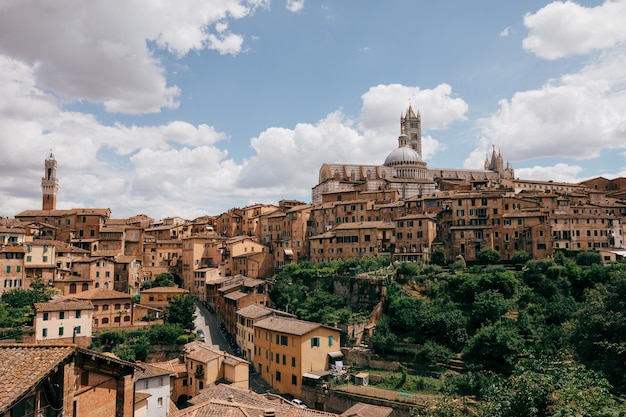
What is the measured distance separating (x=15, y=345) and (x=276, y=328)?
105 ft

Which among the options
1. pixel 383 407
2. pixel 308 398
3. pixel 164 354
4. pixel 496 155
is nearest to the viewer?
pixel 383 407

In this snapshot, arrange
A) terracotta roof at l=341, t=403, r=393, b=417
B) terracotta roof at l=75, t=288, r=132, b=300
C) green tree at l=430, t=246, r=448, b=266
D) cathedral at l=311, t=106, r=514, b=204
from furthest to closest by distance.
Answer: cathedral at l=311, t=106, r=514, b=204
green tree at l=430, t=246, r=448, b=266
terracotta roof at l=75, t=288, r=132, b=300
terracotta roof at l=341, t=403, r=393, b=417

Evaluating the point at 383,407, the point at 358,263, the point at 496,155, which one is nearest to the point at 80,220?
the point at 358,263

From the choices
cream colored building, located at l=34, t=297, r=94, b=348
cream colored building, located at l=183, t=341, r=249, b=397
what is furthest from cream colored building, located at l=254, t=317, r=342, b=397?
cream colored building, located at l=34, t=297, r=94, b=348

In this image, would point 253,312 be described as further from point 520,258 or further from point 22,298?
point 520,258

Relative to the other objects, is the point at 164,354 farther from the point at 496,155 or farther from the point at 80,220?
the point at 496,155

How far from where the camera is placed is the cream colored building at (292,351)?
126 feet

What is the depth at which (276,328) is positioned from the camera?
1590 inches

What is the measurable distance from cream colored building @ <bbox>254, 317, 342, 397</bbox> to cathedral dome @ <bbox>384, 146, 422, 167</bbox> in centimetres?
5786

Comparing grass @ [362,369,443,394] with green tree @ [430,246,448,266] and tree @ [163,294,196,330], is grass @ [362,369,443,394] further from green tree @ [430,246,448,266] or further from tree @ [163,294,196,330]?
tree @ [163,294,196,330]

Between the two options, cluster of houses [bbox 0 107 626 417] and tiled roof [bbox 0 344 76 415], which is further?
cluster of houses [bbox 0 107 626 417]

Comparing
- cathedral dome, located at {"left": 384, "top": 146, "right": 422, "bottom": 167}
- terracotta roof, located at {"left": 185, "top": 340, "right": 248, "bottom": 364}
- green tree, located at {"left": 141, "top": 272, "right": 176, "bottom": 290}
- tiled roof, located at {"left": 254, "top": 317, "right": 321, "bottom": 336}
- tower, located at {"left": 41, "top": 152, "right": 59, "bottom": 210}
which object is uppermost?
cathedral dome, located at {"left": 384, "top": 146, "right": 422, "bottom": 167}

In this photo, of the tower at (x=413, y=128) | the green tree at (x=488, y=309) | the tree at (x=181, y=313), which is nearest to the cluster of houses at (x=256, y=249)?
the tree at (x=181, y=313)

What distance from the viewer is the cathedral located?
275 feet
